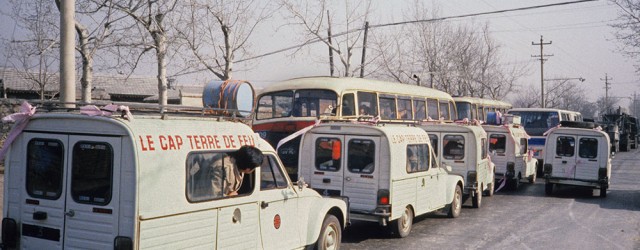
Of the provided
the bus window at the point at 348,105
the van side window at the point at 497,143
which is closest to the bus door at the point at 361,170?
the bus window at the point at 348,105

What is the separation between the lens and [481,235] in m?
11.6

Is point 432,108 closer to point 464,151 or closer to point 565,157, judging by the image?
point 565,157

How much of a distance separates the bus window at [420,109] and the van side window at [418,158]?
23.0ft

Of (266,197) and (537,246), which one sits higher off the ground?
(266,197)

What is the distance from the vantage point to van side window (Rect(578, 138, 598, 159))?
17.5 meters

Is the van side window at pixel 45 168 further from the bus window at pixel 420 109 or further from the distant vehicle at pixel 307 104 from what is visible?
the bus window at pixel 420 109

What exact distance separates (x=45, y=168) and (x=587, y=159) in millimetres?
15862

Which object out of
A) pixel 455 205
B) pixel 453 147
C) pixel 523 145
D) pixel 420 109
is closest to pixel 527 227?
pixel 455 205

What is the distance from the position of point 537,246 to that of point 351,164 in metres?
3.69

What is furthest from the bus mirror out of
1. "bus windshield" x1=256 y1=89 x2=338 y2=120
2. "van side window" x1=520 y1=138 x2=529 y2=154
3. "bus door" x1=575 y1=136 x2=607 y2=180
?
"van side window" x1=520 y1=138 x2=529 y2=154

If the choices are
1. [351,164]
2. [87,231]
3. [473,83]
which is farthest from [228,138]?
[473,83]

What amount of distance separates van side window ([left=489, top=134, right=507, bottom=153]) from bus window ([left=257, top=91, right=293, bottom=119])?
7390 mm

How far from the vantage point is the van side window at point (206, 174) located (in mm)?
6250

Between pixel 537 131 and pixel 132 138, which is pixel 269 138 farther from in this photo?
pixel 537 131
